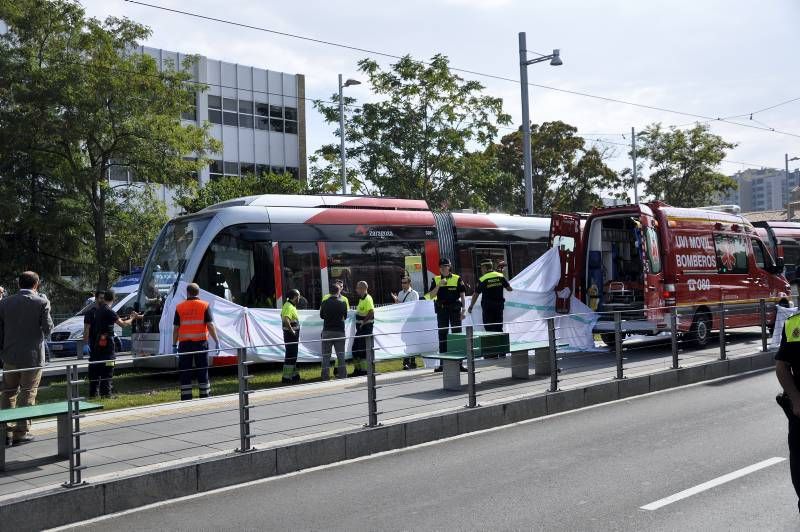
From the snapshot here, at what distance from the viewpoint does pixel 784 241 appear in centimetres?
2636

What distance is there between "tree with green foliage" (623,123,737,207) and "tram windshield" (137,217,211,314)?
3459cm

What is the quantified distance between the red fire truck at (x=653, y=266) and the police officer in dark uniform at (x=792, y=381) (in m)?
9.66

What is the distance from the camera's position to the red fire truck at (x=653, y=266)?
15.4 metres

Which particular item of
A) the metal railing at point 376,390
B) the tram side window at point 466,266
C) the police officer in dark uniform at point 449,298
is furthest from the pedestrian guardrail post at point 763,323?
the tram side window at point 466,266

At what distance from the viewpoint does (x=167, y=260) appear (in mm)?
15664

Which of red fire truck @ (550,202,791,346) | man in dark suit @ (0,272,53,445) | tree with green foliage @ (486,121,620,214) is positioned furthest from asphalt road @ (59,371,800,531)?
tree with green foliage @ (486,121,620,214)

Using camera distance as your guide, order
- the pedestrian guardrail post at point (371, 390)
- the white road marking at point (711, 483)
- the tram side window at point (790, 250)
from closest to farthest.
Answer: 1. the white road marking at point (711, 483)
2. the pedestrian guardrail post at point (371, 390)
3. the tram side window at point (790, 250)

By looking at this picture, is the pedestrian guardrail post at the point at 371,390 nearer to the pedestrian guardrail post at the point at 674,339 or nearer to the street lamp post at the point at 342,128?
the pedestrian guardrail post at the point at 674,339

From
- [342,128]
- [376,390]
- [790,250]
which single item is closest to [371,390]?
[376,390]

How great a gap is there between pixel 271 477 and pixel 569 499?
2.95 metres

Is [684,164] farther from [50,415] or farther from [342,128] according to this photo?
[50,415]

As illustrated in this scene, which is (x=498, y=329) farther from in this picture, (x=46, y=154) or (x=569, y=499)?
(x=46, y=154)

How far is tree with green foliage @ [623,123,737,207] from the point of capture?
43219mm

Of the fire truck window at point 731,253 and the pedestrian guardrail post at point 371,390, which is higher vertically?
the fire truck window at point 731,253
